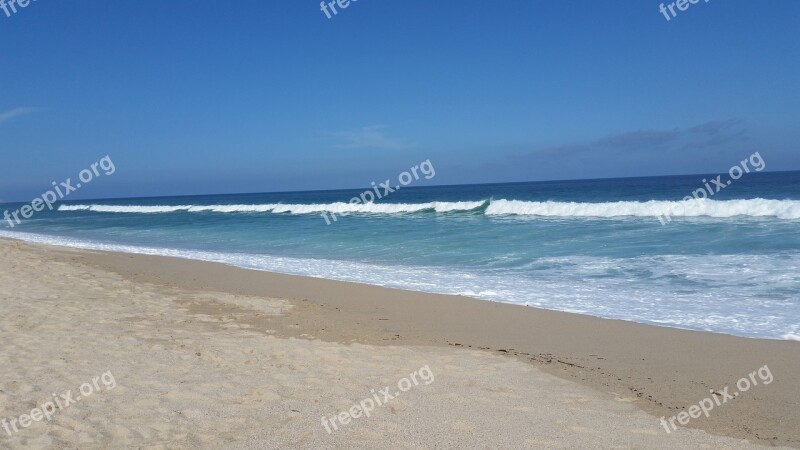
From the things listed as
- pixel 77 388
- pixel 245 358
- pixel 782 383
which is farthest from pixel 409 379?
pixel 782 383

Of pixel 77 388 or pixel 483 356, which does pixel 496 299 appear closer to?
pixel 483 356

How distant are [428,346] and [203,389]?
262 centimetres

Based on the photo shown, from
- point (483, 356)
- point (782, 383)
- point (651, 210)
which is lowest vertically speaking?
point (651, 210)

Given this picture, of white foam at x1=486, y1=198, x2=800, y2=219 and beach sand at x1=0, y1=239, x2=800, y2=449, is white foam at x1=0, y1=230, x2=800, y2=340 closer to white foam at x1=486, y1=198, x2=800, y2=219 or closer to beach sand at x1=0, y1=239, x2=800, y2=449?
beach sand at x1=0, y1=239, x2=800, y2=449

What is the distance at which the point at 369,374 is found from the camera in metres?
5.35

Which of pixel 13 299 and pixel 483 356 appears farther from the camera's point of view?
pixel 13 299

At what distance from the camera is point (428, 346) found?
646 centimetres

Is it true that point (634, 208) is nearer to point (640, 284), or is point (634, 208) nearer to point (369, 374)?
point (640, 284)

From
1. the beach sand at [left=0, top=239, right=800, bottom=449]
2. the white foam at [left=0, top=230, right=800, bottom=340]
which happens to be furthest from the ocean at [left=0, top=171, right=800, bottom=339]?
the beach sand at [left=0, top=239, right=800, bottom=449]

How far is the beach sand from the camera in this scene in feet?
13.0

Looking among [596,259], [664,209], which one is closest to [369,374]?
Result: [596,259]

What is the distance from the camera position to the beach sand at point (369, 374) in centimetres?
397

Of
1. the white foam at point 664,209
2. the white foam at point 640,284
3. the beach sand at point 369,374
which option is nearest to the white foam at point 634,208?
the white foam at point 664,209

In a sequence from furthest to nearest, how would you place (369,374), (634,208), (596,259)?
(634,208) < (596,259) < (369,374)
